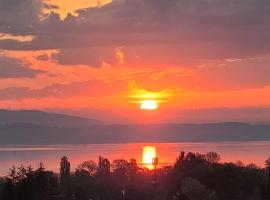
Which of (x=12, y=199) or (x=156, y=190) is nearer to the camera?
(x=12, y=199)

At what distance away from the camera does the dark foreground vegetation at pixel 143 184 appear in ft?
196

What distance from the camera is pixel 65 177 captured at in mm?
86062

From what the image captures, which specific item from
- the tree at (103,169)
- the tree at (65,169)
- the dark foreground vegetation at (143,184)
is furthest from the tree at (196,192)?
the tree at (103,169)

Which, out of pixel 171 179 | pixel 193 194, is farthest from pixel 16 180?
pixel 171 179

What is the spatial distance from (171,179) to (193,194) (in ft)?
60.2

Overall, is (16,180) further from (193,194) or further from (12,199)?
(193,194)

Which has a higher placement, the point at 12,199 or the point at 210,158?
the point at 210,158

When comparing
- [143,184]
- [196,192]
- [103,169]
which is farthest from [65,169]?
[196,192]

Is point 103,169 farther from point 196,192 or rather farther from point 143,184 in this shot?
point 196,192

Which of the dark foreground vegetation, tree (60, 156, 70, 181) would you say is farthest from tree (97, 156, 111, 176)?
tree (60, 156, 70, 181)

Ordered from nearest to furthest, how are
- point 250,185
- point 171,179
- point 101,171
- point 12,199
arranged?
point 12,199 < point 250,185 < point 171,179 < point 101,171

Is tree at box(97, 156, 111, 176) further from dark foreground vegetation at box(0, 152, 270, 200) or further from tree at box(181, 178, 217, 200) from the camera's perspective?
tree at box(181, 178, 217, 200)

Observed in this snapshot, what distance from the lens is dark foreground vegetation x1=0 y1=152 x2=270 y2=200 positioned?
59.7 meters

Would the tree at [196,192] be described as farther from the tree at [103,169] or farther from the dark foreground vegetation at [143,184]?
the tree at [103,169]
